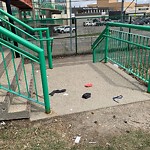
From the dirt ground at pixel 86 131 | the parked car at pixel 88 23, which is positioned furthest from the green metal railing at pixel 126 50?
the parked car at pixel 88 23

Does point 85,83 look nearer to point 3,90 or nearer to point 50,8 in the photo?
point 3,90

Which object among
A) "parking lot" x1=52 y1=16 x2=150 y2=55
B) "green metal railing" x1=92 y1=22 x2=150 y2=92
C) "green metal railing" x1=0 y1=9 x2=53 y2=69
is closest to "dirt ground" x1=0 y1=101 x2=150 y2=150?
"green metal railing" x1=92 y1=22 x2=150 y2=92

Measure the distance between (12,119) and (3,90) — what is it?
1.80 ft

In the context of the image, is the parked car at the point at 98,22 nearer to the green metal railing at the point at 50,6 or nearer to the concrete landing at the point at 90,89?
the concrete landing at the point at 90,89

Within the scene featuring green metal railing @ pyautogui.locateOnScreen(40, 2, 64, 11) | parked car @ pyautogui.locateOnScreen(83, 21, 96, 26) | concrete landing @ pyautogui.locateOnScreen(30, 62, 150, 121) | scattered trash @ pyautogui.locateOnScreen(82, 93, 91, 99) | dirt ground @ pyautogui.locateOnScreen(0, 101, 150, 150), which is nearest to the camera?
dirt ground @ pyautogui.locateOnScreen(0, 101, 150, 150)

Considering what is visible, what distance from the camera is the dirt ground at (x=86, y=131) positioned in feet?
7.60

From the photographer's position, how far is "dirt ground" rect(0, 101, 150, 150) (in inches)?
91.2

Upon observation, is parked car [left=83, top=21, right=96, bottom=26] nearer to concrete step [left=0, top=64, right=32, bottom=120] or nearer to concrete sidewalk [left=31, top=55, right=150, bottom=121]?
concrete sidewalk [left=31, top=55, right=150, bottom=121]

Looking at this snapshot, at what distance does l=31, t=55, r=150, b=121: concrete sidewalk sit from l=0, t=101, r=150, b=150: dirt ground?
0.69 ft

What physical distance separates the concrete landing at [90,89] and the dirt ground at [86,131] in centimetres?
20

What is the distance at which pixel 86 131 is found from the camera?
2.59 m

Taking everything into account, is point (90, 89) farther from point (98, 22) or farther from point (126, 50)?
point (98, 22)

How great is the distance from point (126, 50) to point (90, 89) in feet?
5.23

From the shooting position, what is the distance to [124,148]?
2.24m
